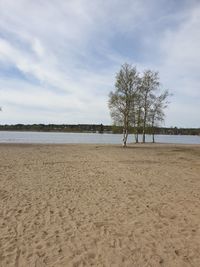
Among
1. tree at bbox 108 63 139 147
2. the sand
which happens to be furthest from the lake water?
the sand

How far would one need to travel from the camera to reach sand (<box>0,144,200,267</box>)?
20.5ft

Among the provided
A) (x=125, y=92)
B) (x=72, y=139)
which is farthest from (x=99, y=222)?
(x=72, y=139)

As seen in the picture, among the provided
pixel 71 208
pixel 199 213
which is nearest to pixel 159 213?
pixel 199 213

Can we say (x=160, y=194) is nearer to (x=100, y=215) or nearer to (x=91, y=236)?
(x=100, y=215)

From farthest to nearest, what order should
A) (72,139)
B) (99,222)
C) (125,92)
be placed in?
(72,139) → (125,92) → (99,222)

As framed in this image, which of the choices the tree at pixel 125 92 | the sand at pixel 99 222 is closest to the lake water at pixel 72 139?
the tree at pixel 125 92

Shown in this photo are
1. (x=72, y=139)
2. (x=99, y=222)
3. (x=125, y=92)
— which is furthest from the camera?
(x=72, y=139)

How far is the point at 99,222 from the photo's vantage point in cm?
838

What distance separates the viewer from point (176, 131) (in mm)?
181250

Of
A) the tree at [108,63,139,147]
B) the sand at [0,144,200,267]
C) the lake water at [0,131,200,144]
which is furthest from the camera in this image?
the lake water at [0,131,200,144]

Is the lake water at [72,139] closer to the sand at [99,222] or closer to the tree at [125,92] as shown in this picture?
the tree at [125,92]

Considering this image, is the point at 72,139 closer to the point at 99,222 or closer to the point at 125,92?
the point at 125,92

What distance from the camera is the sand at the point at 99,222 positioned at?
6.24 meters

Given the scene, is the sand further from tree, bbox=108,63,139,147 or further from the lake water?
the lake water
